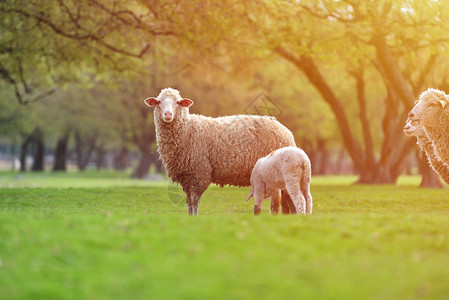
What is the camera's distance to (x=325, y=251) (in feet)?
24.8

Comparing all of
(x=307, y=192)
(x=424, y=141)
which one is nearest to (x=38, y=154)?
(x=424, y=141)

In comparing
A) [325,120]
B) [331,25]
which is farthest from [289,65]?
[331,25]

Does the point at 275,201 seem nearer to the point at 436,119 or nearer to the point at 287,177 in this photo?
the point at 287,177

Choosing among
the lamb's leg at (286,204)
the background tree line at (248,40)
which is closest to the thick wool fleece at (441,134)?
the lamb's leg at (286,204)

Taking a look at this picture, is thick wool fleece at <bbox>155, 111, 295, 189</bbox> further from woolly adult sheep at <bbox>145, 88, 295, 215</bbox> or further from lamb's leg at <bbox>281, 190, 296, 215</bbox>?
lamb's leg at <bbox>281, 190, 296, 215</bbox>

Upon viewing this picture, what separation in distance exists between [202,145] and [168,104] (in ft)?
3.93

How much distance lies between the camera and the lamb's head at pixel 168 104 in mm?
12688

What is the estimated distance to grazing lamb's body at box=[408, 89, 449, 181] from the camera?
12.9 metres

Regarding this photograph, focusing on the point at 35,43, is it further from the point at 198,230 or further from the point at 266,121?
the point at 198,230

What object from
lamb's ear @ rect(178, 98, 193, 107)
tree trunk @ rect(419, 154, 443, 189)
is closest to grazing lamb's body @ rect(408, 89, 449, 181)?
lamb's ear @ rect(178, 98, 193, 107)

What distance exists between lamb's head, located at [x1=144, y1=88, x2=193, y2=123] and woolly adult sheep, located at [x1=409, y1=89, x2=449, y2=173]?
4.84 metres

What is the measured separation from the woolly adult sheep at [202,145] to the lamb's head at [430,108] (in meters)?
2.86

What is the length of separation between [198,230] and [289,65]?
35547 mm

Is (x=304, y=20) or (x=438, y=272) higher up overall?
(x=304, y=20)
